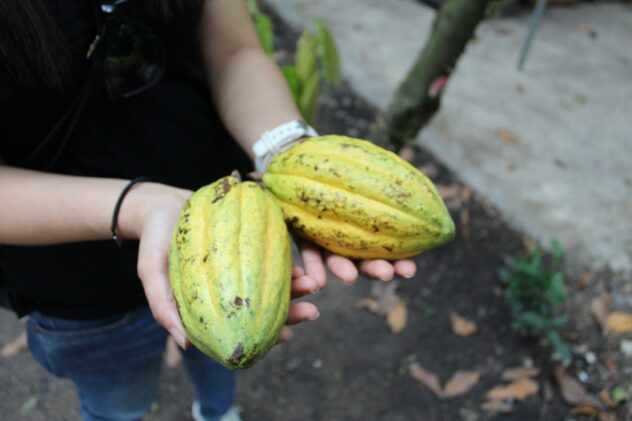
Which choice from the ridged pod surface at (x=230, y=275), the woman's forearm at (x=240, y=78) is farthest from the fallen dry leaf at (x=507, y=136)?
the ridged pod surface at (x=230, y=275)

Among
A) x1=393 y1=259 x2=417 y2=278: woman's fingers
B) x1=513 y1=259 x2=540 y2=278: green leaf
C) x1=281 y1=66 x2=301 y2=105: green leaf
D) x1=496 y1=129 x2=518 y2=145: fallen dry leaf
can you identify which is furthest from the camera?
x1=496 y1=129 x2=518 y2=145: fallen dry leaf

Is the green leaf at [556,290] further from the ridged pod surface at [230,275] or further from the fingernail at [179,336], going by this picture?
the fingernail at [179,336]

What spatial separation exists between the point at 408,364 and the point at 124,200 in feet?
6.12

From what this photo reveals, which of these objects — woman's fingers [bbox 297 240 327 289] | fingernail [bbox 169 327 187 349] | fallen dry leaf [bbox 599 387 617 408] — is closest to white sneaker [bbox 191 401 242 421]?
woman's fingers [bbox 297 240 327 289]

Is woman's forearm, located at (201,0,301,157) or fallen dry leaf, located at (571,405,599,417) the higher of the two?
woman's forearm, located at (201,0,301,157)

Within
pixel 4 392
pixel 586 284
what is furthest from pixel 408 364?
pixel 4 392

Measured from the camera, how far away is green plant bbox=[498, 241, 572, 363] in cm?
253

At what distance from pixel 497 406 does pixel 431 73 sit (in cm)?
153

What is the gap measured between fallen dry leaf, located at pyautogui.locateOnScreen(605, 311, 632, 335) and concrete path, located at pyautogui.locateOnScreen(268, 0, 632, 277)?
1.01 feet

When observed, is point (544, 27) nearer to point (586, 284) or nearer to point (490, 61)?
point (490, 61)

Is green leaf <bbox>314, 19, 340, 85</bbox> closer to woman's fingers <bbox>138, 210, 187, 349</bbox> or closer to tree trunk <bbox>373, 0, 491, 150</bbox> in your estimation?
tree trunk <bbox>373, 0, 491, 150</bbox>

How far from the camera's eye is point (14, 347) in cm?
278

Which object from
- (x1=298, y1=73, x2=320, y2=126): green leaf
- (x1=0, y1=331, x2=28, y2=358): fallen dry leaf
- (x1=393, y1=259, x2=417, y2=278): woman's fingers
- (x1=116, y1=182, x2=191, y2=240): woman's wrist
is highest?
(x1=116, y1=182, x2=191, y2=240): woman's wrist

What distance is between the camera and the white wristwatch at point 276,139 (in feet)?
4.83
